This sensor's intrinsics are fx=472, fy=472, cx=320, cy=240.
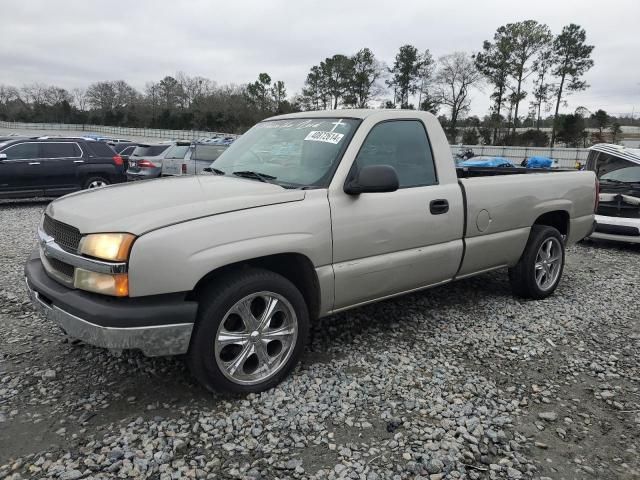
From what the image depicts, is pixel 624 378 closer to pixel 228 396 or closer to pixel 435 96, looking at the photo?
pixel 228 396

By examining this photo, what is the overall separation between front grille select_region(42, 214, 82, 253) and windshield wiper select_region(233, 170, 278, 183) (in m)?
1.26

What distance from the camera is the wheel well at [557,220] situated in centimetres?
495

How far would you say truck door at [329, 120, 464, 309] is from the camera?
3.22 metres

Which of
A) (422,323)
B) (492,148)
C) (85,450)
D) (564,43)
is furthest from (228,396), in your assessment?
(564,43)

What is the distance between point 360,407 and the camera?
9.55 feet

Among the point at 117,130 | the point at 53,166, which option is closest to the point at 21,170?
the point at 53,166

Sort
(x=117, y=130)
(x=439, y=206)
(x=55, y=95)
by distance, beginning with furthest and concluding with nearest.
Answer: (x=55, y=95) < (x=117, y=130) < (x=439, y=206)

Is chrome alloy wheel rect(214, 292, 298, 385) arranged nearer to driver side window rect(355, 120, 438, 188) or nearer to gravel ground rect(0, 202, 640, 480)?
gravel ground rect(0, 202, 640, 480)

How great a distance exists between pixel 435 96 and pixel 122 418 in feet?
180

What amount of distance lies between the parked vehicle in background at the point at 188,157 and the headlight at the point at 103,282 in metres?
10.1

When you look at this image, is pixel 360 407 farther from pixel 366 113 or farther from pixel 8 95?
pixel 8 95

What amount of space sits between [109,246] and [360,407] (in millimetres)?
1741

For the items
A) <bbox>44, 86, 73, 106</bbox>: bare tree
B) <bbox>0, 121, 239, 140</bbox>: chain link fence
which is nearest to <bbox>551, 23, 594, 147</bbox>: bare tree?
<bbox>0, 121, 239, 140</bbox>: chain link fence

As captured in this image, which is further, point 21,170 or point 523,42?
point 523,42
